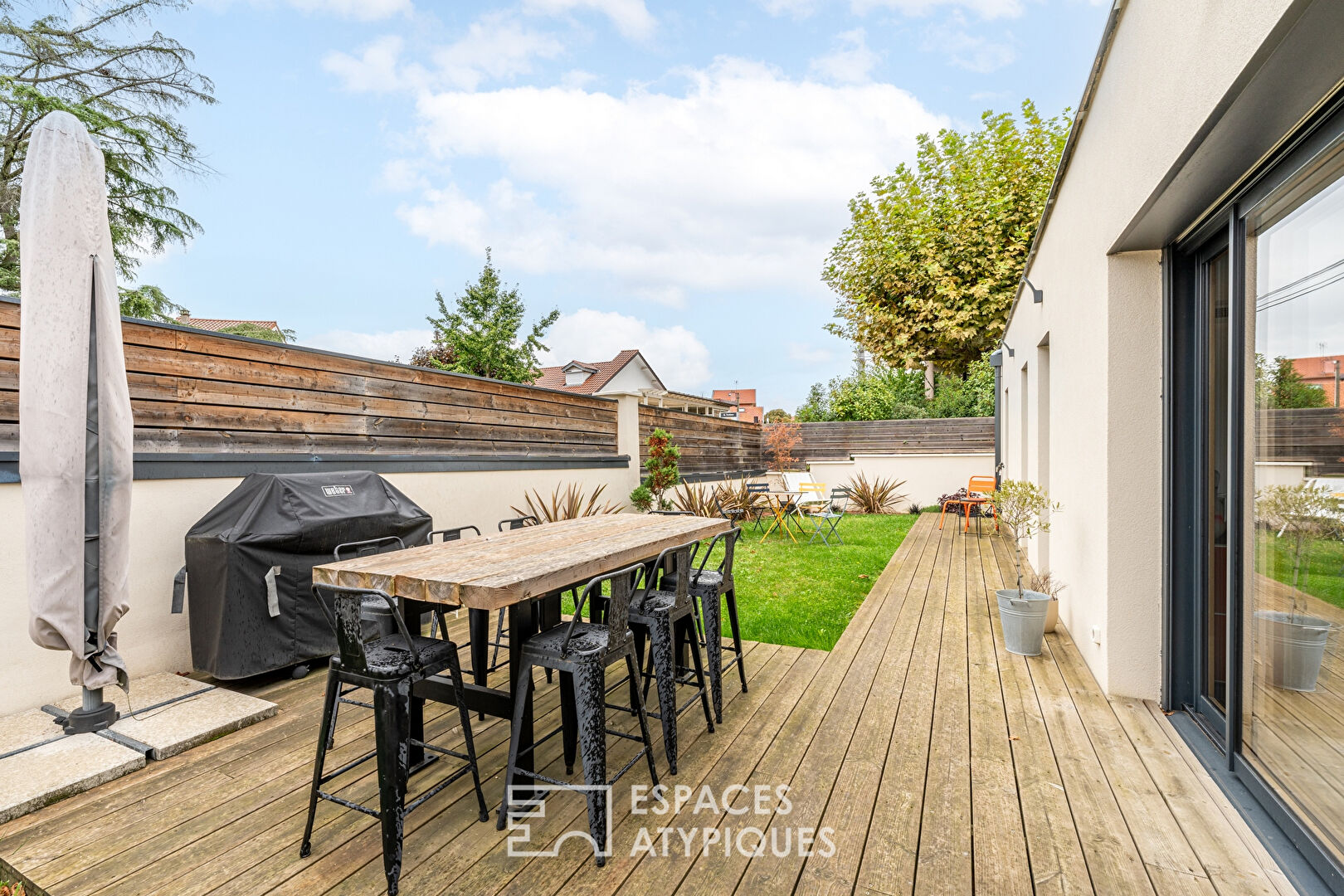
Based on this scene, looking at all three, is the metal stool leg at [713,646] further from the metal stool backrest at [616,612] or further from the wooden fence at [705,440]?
the wooden fence at [705,440]

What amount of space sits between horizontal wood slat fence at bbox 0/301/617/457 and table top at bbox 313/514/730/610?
78.4 inches

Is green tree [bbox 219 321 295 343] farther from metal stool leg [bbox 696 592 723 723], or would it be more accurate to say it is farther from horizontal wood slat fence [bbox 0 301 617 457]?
metal stool leg [bbox 696 592 723 723]

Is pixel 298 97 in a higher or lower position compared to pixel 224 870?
higher

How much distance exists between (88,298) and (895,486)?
1174 centimetres

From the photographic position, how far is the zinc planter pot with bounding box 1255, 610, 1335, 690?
1749 mm

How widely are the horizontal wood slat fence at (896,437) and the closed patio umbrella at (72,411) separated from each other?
11.9m

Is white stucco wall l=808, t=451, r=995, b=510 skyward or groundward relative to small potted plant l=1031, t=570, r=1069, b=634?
skyward

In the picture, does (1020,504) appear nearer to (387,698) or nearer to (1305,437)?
(1305,437)

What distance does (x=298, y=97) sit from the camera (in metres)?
11.7

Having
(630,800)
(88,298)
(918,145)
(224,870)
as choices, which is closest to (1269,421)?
(630,800)

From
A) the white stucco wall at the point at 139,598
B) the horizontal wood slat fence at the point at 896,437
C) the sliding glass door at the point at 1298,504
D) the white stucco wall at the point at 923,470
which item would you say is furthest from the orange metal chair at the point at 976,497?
the white stucco wall at the point at 139,598

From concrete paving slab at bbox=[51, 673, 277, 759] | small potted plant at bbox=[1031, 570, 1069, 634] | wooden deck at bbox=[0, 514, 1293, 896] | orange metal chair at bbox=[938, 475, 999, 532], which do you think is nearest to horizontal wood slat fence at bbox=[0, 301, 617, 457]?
concrete paving slab at bbox=[51, 673, 277, 759]

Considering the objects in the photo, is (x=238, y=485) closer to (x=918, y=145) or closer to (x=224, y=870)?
(x=224, y=870)

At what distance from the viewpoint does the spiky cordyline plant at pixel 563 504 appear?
648cm
